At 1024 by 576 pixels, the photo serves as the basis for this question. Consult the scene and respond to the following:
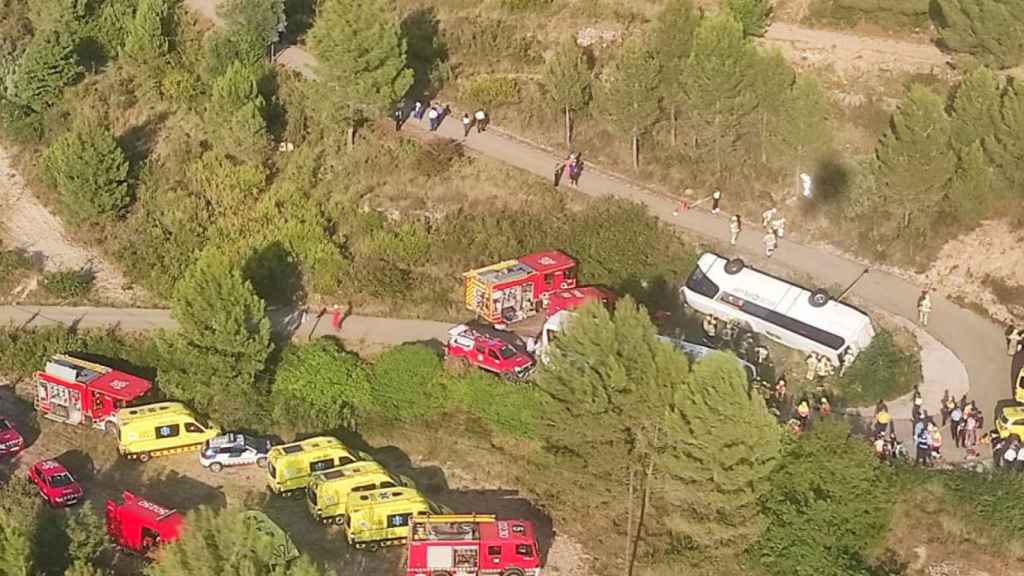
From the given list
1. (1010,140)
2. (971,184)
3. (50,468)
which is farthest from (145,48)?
(1010,140)

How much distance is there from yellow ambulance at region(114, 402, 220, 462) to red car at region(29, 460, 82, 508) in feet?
7.95

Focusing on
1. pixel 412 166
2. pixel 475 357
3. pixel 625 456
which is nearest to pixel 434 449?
pixel 475 357

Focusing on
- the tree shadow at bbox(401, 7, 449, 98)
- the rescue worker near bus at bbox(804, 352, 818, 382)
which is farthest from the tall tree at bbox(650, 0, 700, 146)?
the rescue worker near bus at bbox(804, 352, 818, 382)

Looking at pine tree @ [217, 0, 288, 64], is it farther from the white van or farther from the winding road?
the white van

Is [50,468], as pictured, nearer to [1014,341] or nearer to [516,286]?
[516,286]

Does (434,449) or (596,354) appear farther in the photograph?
(434,449)

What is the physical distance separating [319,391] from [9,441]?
11099mm

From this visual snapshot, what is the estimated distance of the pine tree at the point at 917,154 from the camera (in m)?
50.1

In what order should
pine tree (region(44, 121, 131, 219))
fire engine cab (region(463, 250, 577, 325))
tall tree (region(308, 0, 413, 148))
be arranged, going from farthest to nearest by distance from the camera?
pine tree (region(44, 121, 131, 219)), tall tree (region(308, 0, 413, 148)), fire engine cab (region(463, 250, 577, 325))

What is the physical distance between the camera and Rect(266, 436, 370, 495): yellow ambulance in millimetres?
44344

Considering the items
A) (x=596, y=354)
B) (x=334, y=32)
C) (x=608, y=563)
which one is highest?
(x=334, y=32)

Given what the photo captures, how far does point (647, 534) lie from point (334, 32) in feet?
84.8

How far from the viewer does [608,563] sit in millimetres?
41812

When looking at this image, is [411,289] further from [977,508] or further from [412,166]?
[977,508]
